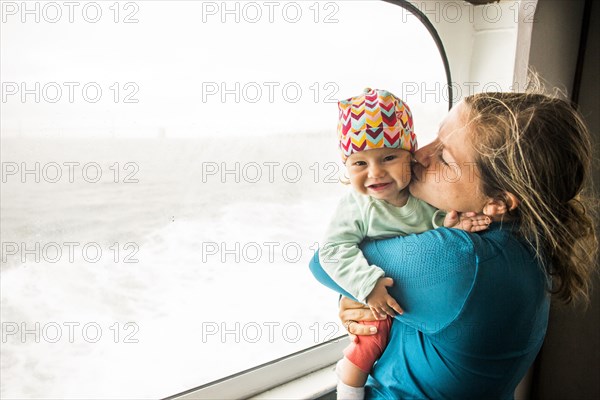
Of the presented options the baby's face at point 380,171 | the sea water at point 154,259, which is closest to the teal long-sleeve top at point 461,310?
the baby's face at point 380,171

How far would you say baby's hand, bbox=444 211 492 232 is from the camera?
100 cm

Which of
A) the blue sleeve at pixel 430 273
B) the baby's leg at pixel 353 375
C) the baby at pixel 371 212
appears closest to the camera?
the blue sleeve at pixel 430 273

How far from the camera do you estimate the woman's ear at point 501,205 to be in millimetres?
972

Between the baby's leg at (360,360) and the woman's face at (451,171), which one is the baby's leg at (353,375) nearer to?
the baby's leg at (360,360)

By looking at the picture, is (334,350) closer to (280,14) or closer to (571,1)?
(280,14)

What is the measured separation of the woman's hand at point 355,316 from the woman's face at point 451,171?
29 cm

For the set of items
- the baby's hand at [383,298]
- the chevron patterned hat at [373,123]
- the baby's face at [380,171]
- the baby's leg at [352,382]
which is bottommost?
the baby's leg at [352,382]

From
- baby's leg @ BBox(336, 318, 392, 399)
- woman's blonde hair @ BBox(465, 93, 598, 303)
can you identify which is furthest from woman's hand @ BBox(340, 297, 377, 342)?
woman's blonde hair @ BBox(465, 93, 598, 303)

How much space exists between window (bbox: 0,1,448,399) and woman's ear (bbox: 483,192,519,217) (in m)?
0.71

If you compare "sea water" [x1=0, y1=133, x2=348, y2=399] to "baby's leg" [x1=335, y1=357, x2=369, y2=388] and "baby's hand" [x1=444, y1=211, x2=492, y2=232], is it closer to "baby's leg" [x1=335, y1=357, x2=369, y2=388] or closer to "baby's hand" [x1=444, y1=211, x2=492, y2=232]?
"baby's leg" [x1=335, y1=357, x2=369, y2=388]

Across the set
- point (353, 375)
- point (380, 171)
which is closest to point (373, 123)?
point (380, 171)

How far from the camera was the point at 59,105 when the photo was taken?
109cm

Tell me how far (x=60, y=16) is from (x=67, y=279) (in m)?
0.60

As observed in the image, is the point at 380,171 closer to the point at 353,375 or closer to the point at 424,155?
the point at 424,155
